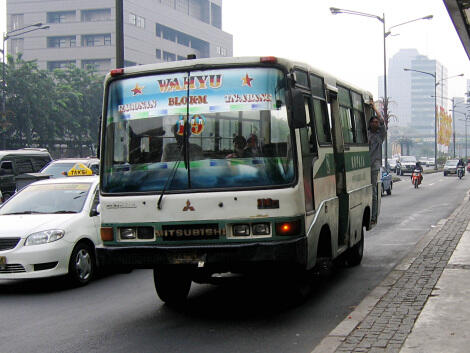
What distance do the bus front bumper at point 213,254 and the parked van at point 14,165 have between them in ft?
56.2

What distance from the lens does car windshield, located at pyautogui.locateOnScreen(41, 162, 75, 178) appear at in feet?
69.3

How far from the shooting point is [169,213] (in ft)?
22.4

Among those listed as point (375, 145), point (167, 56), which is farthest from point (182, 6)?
point (375, 145)

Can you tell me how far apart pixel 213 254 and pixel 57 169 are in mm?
15745

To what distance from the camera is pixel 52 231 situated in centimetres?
899

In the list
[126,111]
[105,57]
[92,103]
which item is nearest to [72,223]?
[126,111]

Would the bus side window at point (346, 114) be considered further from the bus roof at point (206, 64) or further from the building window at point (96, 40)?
the building window at point (96, 40)

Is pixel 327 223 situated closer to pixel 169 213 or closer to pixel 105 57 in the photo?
pixel 169 213

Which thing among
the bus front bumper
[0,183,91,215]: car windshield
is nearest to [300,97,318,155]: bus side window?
the bus front bumper

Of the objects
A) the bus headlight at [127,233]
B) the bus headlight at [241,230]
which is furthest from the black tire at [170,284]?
the bus headlight at [241,230]

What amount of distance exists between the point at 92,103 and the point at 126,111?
6182cm

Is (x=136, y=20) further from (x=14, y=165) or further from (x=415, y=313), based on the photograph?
(x=415, y=313)

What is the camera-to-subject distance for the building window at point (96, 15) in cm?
9256

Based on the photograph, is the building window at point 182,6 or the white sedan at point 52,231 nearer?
the white sedan at point 52,231
